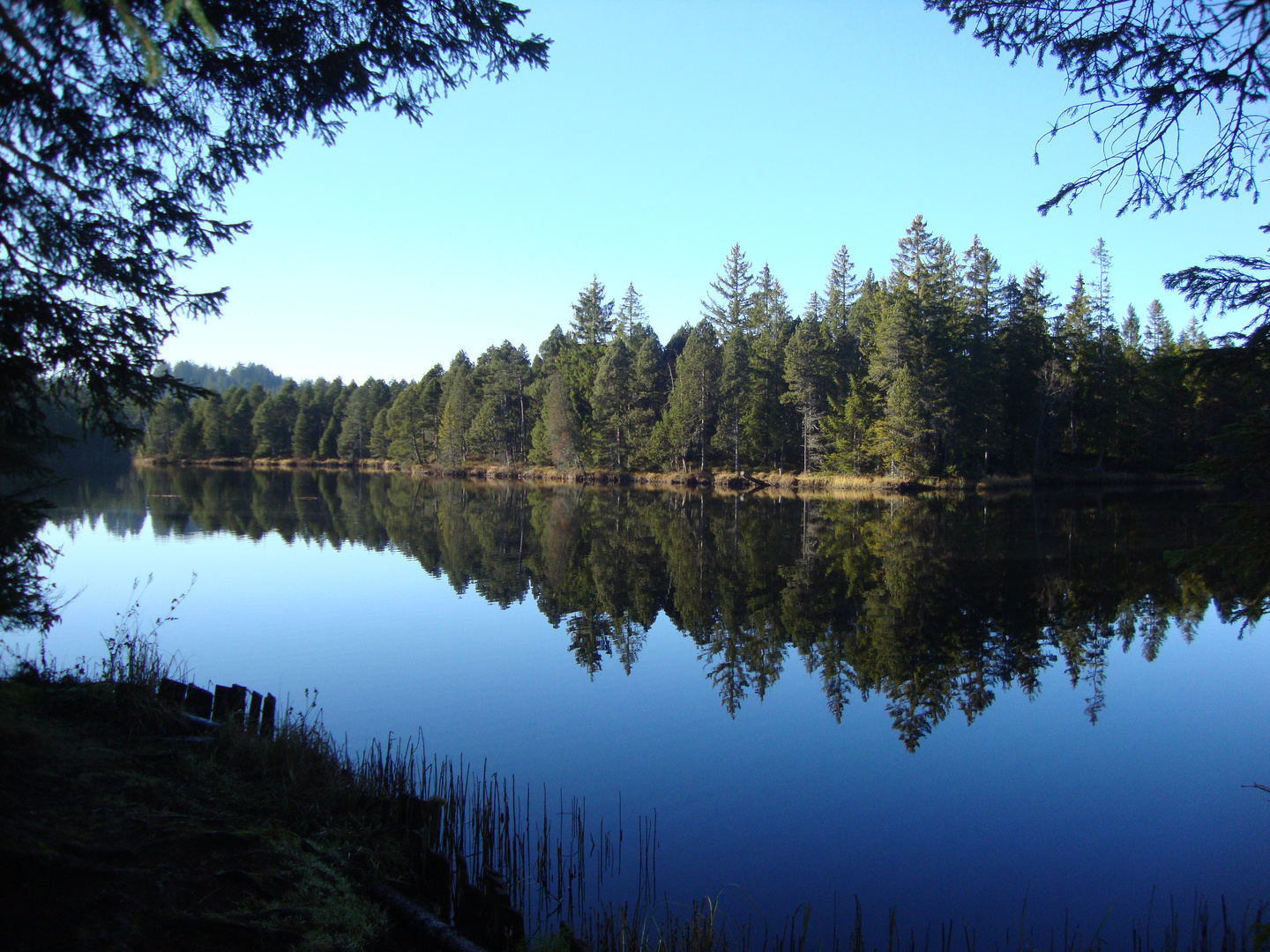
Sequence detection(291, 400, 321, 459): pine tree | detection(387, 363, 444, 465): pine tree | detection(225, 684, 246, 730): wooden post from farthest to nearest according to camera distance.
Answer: detection(291, 400, 321, 459): pine tree → detection(387, 363, 444, 465): pine tree → detection(225, 684, 246, 730): wooden post

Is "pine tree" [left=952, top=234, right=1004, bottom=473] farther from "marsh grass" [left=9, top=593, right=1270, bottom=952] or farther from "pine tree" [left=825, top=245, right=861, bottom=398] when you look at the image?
"marsh grass" [left=9, top=593, right=1270, bottom=952]

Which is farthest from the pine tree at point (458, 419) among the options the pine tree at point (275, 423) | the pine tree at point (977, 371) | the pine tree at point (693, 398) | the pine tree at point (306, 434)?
the pine tree at point (977, 371)

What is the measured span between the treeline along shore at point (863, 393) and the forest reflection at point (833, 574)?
8.35 metres

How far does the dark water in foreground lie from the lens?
6.23m

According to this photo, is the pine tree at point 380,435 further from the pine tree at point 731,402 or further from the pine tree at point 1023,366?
the pine tree at point 1023,366

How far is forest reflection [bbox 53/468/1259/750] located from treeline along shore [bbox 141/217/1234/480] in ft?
27.4

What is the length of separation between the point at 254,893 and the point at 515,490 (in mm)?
51238

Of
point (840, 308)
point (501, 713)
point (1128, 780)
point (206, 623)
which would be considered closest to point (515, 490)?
point (840, 308)

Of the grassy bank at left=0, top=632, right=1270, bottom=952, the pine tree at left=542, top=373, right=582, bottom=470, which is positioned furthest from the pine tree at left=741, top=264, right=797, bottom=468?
the grassy bank at left=0, top=632, right=1270, bottom=952

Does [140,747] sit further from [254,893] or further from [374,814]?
[254,893]

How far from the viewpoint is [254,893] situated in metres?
4.11

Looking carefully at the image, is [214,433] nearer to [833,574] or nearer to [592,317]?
[592,317]

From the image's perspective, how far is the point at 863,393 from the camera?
52.7 metres

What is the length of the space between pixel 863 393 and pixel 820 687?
147ft
